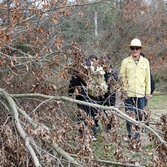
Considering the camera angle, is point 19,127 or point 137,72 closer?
point 19,127

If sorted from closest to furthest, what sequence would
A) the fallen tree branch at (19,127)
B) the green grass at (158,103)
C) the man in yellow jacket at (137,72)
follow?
the fallen tree branch at (19,127) < the man in yellow jacket at (137,72) < the green grass at (158,103)

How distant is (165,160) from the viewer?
3.31 m

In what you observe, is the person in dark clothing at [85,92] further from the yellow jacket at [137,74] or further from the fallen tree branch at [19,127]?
the fallen tree branch at [19,127]

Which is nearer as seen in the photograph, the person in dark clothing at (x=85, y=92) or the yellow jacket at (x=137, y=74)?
the person in dark clothing at (x=85, y=92)

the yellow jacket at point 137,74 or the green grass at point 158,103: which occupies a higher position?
the yellow jacket at point 137,74

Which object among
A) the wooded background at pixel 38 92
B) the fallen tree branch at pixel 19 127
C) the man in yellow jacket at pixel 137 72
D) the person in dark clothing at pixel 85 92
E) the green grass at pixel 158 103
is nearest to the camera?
the fallen tree branch at pixel 19 127

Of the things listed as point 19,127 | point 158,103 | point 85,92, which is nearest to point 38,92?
point 85,92

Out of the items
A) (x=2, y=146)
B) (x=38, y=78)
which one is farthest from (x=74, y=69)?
(x=2, y=146)

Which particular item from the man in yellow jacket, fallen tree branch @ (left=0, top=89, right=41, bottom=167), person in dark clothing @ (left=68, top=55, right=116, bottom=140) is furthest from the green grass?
fallen tree branch @ (left=0, top=89, right=41, bottom=167)

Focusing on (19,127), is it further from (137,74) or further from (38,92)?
(137,74)

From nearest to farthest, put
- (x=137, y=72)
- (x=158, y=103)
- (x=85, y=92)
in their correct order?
(x=85, y=92) < (x=137, y=72) < (x=158, y=103)

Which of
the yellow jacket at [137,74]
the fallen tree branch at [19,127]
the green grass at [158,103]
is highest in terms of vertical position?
the yellow jacket at [137,74]

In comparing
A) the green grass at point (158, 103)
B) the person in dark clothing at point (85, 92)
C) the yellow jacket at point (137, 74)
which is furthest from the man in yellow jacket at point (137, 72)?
the person in dark clothing at point (85, 92)

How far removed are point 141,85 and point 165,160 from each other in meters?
2.51
